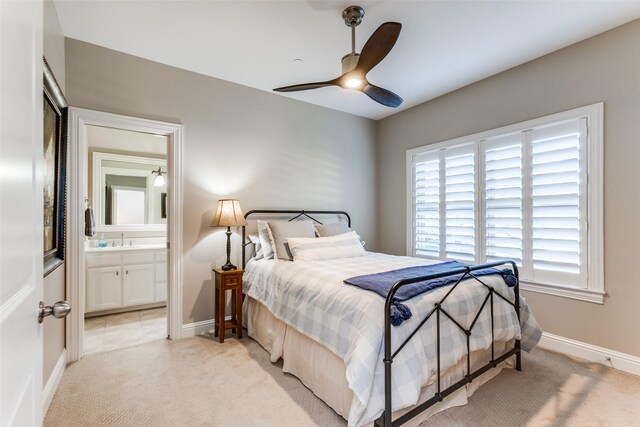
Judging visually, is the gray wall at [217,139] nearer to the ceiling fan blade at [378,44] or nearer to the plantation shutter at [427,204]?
the plantation shutter at [427,204]

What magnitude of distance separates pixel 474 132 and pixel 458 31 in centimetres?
130

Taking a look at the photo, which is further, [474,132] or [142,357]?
[474,132]

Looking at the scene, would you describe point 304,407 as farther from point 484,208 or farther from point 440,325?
point 484,208

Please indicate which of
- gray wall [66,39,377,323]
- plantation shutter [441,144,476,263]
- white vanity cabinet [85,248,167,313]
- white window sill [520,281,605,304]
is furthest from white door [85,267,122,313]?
white window sill [520,281,605,304]

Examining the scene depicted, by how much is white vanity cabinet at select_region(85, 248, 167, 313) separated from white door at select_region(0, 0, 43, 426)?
3379 mm

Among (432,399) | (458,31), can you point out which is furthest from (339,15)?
(432,399)

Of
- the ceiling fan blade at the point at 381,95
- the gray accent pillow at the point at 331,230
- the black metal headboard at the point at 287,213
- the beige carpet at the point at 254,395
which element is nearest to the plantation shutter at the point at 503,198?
the beige carpet at the point at 254,395

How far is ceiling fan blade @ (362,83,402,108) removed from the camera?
2547 millimetres

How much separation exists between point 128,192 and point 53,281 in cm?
256

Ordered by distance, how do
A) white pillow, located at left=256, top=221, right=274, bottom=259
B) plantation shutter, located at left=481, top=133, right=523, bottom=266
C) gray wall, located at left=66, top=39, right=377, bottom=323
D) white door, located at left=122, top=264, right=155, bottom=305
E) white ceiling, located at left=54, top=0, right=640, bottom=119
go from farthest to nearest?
white door, located at left=122, top=264, right=155, bottom=305
white pillow, located at left=256, top=221, right=274, bottom=259
plantation shutter, located at left=481, top=133, right=523, bottom=266
gray wall, located at left=66, top=39, right=377, bottom=323
white ceiling, located at left=54, top=0, right=640, bottom=119

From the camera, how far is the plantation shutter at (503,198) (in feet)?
10.4

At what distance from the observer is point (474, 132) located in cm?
359

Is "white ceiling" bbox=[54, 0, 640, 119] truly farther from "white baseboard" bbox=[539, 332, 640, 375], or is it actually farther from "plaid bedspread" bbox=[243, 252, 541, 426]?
"white baseboard" bbox=[539, 332, 640, 375]

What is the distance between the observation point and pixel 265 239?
3.37 meters
